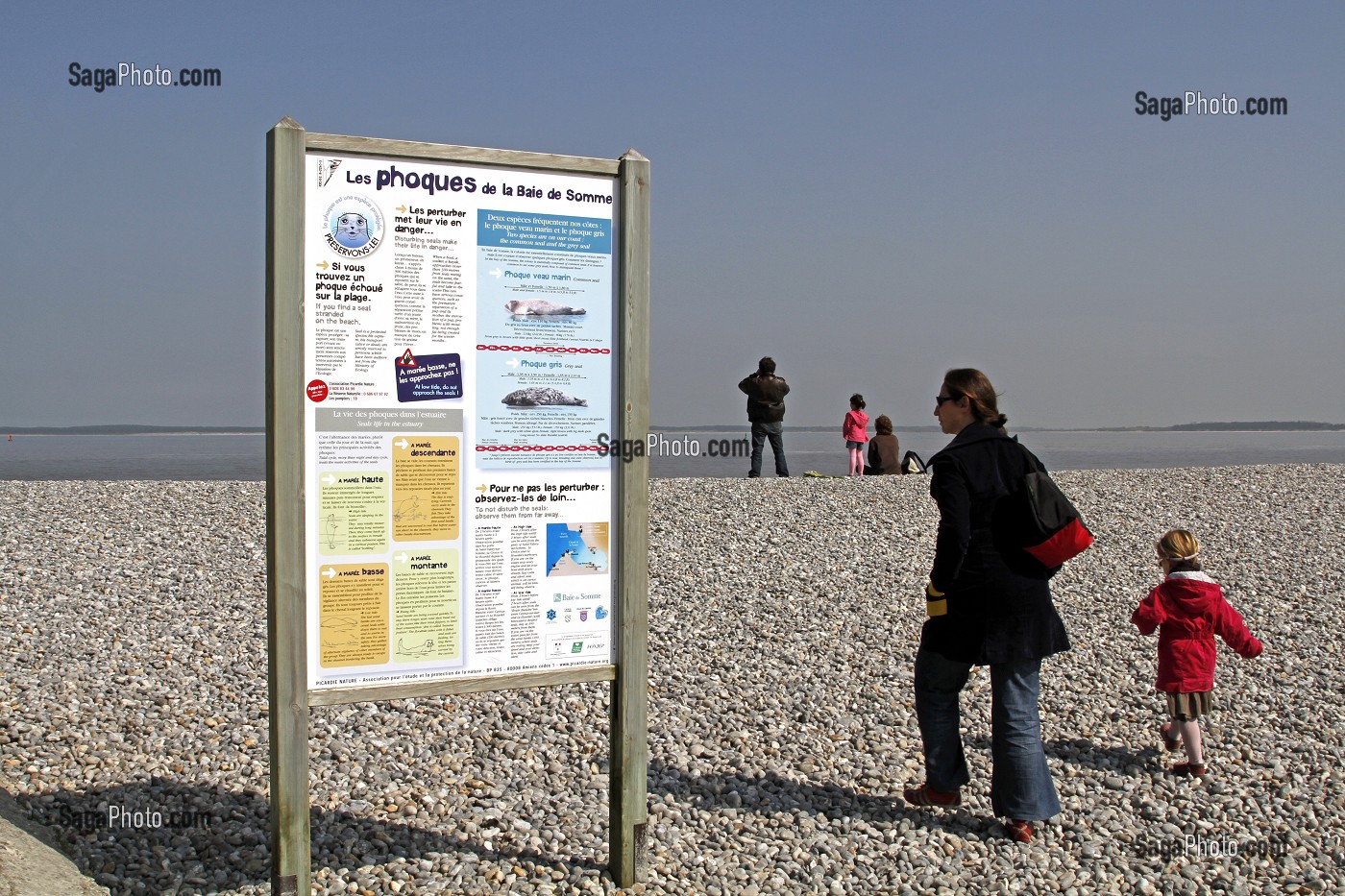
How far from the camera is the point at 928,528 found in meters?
12.7

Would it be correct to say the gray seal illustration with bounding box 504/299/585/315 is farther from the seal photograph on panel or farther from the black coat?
the black coat

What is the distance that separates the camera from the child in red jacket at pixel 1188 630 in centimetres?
549

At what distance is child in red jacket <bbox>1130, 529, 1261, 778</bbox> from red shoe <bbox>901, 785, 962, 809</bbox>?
1.36 meters

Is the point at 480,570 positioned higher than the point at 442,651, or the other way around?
the point at 480,570

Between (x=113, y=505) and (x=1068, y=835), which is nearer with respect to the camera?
(x=1068, y=835)

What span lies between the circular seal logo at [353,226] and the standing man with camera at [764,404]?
14.4m

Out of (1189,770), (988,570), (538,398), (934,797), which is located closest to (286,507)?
(538,398)

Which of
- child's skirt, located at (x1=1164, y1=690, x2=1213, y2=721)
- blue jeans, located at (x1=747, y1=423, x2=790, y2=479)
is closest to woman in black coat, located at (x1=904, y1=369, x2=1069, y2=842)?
child's skirt, located at (x1=1164, y1=690, x2=1213, y2=721)

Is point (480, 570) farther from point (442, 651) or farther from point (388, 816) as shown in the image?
point (388, 816)

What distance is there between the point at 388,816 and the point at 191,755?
4.81ft

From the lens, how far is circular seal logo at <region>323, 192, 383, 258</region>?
12.4 ft

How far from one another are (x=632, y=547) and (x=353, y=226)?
1.63 meters

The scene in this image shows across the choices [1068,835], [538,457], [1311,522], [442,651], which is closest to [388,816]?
[442,651]

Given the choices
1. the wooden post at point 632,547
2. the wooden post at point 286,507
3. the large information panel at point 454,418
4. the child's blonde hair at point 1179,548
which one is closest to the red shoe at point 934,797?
the wooden post at point 632,547
